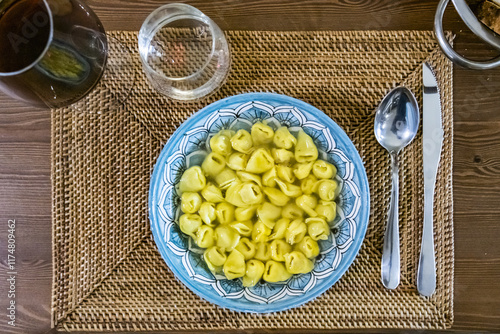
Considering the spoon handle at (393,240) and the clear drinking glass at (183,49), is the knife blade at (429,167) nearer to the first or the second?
the spoon handle at (393,240)

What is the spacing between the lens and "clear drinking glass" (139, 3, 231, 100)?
663 mm

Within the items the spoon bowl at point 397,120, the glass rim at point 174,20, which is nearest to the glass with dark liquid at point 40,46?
the glass rim at point 174,20

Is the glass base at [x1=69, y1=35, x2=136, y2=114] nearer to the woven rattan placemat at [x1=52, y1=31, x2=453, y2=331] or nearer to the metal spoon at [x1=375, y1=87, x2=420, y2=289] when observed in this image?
the woven rattan placemat at [x1=52, y1=31, x2=453, y2=331]

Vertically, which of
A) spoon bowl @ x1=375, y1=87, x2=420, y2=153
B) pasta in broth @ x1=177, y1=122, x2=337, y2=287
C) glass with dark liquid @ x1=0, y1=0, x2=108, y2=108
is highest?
glass with dark liquid @ x1=0, y1=0, x2=108, y2=108

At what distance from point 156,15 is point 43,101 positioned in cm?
23

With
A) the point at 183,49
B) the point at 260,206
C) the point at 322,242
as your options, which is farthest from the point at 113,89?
the point at 322,242

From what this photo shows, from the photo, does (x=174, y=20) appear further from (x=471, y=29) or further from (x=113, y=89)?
(x=471, y=29)

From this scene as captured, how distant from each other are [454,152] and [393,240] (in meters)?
0.17

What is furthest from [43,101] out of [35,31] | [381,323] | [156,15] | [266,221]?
[381,323]

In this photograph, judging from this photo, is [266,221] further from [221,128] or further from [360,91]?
[360,91]

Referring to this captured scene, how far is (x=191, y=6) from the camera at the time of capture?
689 mm

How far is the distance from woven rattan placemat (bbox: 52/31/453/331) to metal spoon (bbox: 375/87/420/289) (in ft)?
0.06

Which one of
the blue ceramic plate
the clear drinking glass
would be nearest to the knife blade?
the blue ceramic plate

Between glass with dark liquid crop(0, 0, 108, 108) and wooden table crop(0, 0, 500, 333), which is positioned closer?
glass with dark liquid crop(0, 0, 108, 108)
